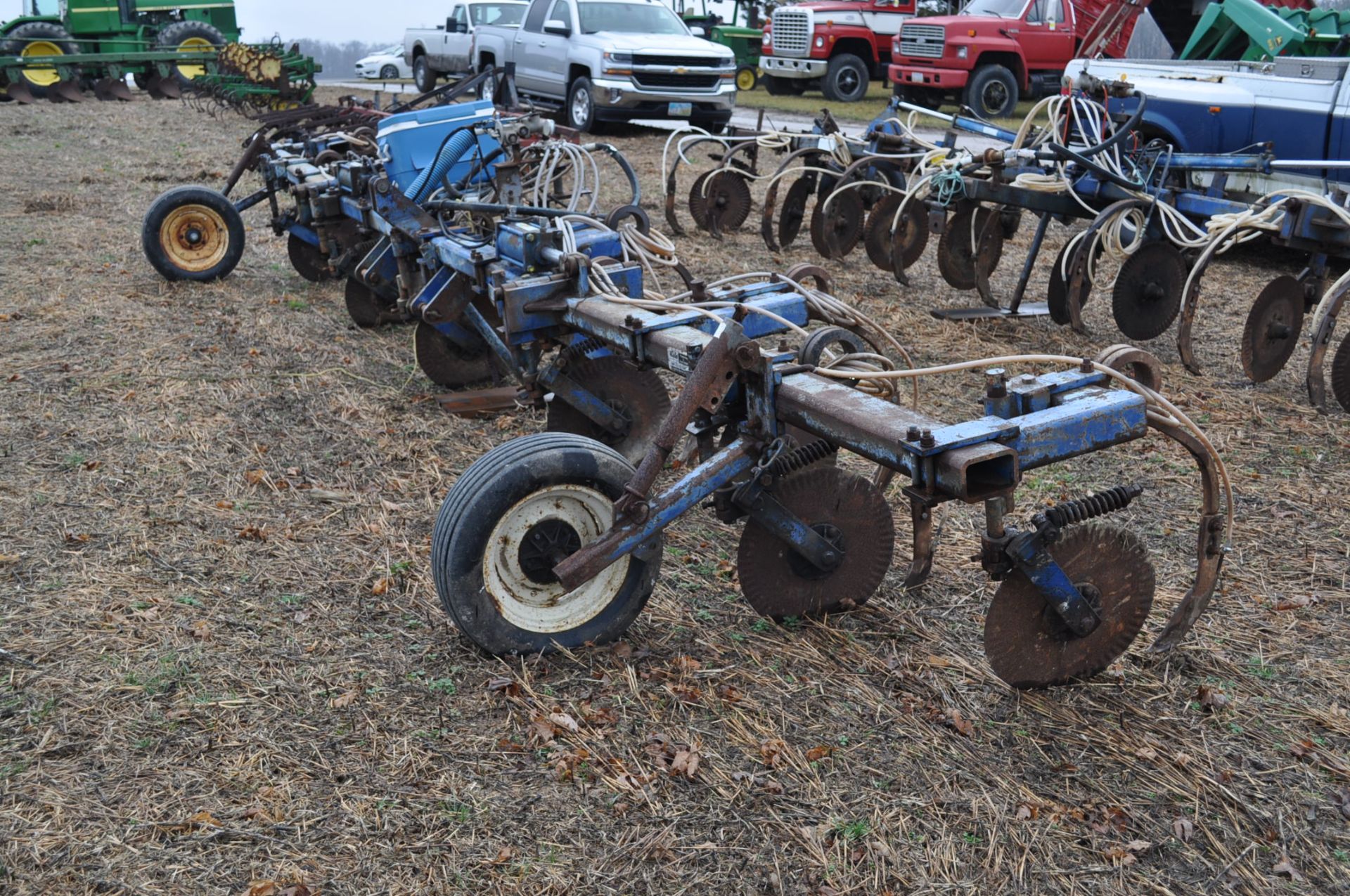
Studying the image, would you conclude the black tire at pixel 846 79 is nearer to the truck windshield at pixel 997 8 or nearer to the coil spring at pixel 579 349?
the truck windshield at pixel 997 8

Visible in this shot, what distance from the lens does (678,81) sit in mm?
15430

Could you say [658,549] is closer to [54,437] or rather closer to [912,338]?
[54,437]

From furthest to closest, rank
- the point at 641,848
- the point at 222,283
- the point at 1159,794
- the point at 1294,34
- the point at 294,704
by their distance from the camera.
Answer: the point at 1294,34, the point at 222,283, the point at 294,704, the point at 1159,794, the point at 641,848

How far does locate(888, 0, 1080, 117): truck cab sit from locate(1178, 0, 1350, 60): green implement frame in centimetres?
632

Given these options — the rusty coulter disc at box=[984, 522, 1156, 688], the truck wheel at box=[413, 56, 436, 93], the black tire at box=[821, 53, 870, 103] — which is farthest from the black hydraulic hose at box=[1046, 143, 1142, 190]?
the truck wheel at box=[413, 56, 436, 93]

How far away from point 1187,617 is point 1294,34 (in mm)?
8770

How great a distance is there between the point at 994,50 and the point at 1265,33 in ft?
24.8

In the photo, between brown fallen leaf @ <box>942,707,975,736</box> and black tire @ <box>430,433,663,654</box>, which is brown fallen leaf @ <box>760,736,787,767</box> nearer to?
brown fallen leaf @ <box>942,707,975,736</box>

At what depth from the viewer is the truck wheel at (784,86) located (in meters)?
22.8

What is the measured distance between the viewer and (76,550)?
13.0 ft

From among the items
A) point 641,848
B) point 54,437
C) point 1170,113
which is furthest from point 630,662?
point 1170,113

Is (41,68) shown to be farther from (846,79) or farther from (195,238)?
(195,238)

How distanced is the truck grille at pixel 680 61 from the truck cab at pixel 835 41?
19.5ft

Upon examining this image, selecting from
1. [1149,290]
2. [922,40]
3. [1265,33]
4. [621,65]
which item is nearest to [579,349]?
[1149,290]
